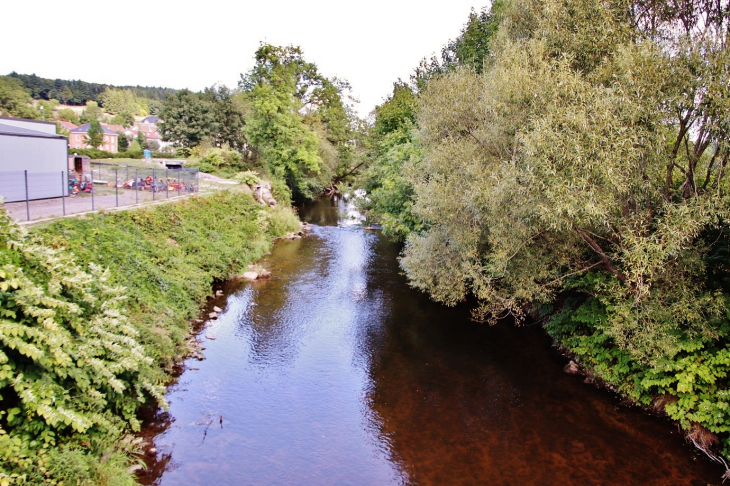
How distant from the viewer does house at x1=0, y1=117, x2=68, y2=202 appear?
59.5 feet

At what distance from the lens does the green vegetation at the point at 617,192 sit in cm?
955

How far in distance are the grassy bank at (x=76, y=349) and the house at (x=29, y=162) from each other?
18.7 feet

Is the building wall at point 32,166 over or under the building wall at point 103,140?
over

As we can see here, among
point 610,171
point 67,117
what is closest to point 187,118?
point 610,171

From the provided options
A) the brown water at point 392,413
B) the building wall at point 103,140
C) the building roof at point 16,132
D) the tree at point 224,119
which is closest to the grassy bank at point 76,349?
the brown water at point 392,413

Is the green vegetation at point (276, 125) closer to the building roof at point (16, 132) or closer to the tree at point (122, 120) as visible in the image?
the building roof at point (16, 132)

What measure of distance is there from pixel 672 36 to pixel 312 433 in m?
13.2

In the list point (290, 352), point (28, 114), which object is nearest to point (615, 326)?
point (290, 352)

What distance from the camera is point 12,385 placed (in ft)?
22.8

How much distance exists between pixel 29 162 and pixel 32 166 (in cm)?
24

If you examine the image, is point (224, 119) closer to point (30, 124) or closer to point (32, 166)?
point (30, 124)

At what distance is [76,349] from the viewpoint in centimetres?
829

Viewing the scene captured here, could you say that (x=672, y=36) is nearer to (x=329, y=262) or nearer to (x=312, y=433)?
(x=312, y=433)

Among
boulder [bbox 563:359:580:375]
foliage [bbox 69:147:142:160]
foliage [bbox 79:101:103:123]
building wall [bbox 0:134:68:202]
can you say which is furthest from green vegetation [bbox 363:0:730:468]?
foliage [bbox 79:101:103:123]
